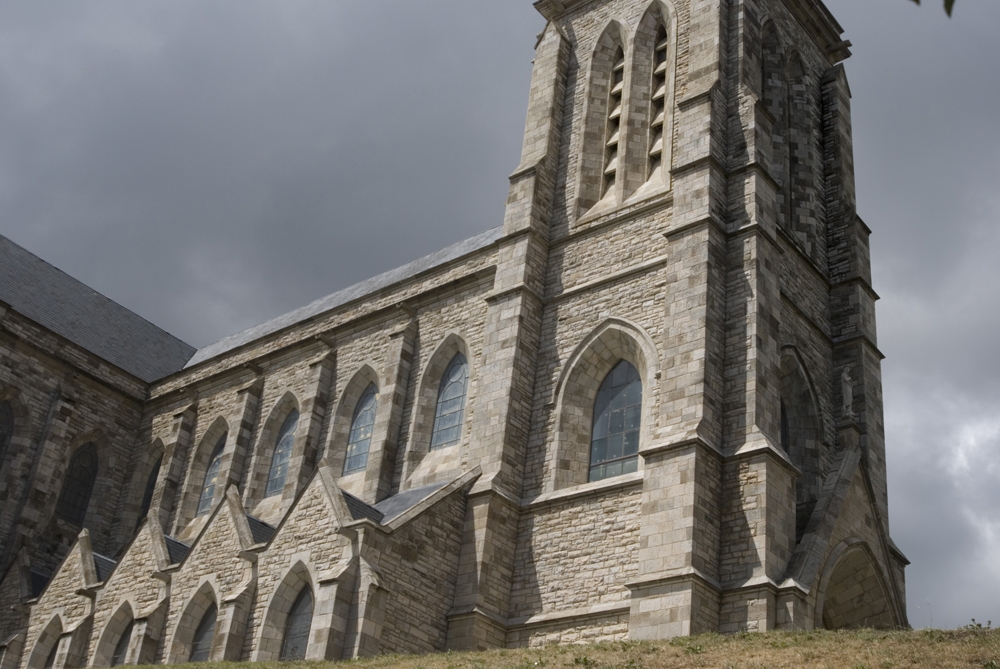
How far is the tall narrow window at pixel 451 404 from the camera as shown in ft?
81.9

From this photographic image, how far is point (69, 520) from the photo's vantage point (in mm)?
31750

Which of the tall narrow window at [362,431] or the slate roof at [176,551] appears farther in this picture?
the tall narrow window at [362,431]

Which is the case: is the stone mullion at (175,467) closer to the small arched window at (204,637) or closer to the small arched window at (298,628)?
the small arched window at (204,637)

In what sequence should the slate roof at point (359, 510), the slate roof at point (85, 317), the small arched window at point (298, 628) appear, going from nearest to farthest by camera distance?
1. the small arched window at point (298, 628)
2. the slate roof at point (359, 510)
3. the slate roof at point (85, 317)

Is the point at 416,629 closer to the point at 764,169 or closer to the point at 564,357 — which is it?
the point at 564,357

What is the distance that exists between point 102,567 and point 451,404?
30.7ft

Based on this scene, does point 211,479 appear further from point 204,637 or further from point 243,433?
point 204,637

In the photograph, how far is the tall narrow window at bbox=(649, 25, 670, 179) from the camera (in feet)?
84.1

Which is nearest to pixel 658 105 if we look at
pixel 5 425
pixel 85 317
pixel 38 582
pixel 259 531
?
pixel 259 531

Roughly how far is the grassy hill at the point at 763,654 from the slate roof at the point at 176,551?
27.3ft

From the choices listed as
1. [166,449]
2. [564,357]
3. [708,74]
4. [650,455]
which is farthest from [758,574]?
[166,449]

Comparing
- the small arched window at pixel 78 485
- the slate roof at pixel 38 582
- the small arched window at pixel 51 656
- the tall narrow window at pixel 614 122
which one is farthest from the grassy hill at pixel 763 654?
the small arched window at pixel 78 485

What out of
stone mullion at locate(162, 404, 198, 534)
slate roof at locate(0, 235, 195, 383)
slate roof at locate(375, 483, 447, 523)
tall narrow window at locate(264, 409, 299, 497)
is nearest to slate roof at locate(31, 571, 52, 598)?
stone mullion at locate(162, 404, 198, 534)

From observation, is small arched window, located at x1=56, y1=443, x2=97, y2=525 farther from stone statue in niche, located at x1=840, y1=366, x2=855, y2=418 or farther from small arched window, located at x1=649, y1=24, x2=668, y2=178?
stone statue in niche, located at x1=840, y1=366, x2=855, y2=418
